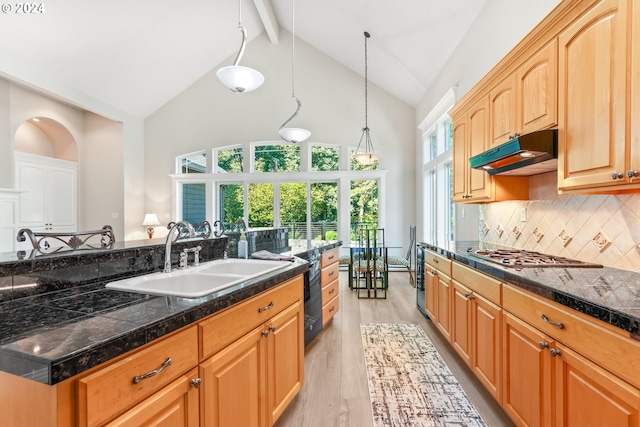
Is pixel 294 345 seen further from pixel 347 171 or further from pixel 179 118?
pixel 179 118

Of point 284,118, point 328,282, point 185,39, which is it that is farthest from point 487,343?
point 185,39

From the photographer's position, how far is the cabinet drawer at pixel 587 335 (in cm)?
94

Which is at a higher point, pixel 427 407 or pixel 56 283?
pixel 56 283

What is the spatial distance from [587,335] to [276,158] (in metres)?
6.06

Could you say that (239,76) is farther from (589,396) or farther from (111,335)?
(589,396)

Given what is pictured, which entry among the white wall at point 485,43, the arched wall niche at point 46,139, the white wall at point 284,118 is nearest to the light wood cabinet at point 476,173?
the white wall at point 485,43

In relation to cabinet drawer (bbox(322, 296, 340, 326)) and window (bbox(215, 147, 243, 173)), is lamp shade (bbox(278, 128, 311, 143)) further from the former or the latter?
window (bbox(215, 147, 243, 173))

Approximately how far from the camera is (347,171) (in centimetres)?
626

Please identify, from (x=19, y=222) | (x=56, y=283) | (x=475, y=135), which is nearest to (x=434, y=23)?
(x=475, y=135)

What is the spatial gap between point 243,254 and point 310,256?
2.18 ft

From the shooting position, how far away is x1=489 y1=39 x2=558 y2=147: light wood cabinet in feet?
5.68

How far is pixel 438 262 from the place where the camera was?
9.11 feet

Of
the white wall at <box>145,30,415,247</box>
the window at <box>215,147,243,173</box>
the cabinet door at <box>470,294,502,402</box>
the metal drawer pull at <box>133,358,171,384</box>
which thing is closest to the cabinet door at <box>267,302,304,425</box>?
the metal drawer pull at <box>133,358,171,384</box>

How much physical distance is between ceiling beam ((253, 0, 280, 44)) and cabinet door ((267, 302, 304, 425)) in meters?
5.35
